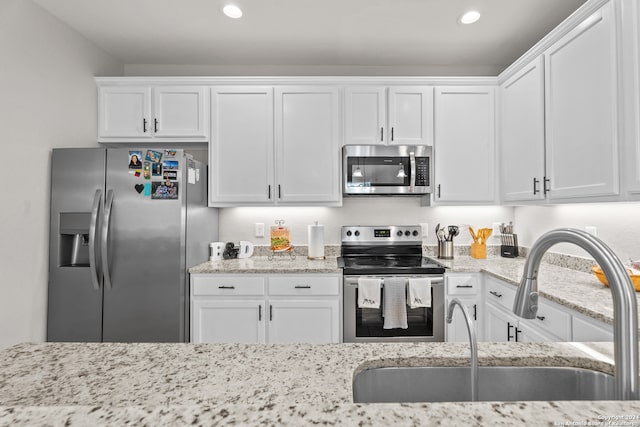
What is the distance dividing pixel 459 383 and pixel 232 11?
2.54 metres

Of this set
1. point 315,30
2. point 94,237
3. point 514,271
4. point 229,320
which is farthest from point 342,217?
point 94,237

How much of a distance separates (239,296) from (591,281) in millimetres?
2285

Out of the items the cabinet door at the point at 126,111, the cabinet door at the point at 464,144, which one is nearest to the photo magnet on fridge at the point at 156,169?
the cabinet door at the point at 126,111

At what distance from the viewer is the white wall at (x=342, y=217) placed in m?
3.13

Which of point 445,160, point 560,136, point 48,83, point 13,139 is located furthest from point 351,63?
point 13,139

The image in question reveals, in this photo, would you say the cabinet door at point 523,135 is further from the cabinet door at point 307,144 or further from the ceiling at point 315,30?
the cabinet door at point 307,144

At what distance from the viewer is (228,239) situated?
3152 millimetres

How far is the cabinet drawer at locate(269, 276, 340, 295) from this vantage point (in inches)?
97.2

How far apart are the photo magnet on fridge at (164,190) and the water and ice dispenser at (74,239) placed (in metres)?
0.47

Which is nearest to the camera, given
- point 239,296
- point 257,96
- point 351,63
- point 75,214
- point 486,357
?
point 486,357

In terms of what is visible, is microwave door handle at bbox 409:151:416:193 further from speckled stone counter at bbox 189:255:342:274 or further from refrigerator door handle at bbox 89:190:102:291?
refrigerator door handle at bbox 89:190:102:291

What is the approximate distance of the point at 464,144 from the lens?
2.84 meters

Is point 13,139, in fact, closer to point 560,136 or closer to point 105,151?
point 105,151

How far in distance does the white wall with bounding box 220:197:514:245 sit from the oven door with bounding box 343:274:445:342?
768 millimetres
